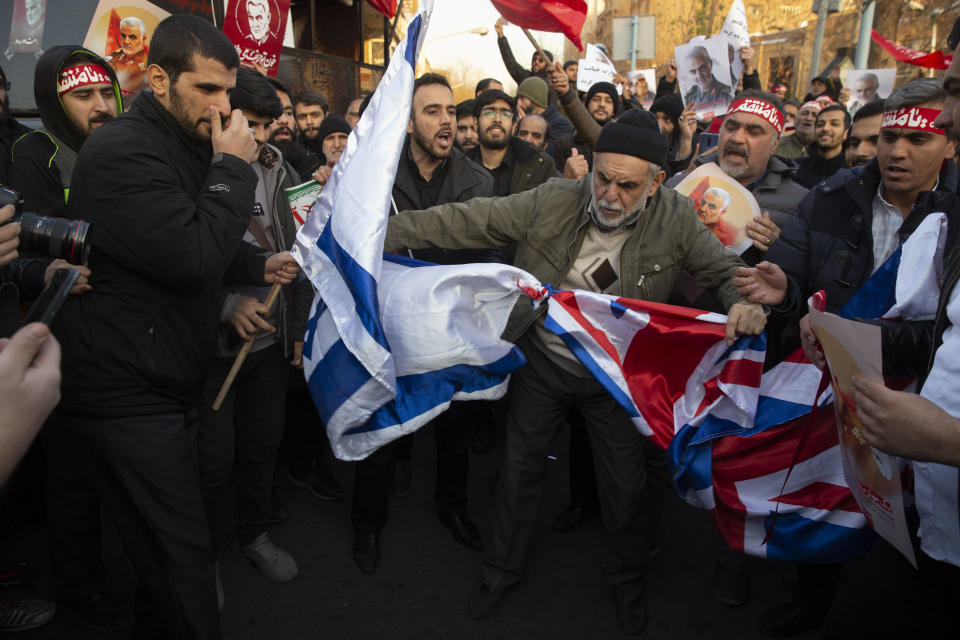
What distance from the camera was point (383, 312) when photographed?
2.59 metres

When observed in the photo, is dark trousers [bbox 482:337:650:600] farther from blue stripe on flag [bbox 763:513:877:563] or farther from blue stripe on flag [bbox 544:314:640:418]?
blue stripe on flag [bbox 763:513:877:563]

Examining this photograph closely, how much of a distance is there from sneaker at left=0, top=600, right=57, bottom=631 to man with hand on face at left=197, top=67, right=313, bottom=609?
2.35ft

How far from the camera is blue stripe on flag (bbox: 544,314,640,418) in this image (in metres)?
2.71

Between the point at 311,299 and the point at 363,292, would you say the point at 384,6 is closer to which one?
the point at 311,299

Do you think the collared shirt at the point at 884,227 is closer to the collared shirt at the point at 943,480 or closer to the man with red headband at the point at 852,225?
the man with red headband at the point at 852,225

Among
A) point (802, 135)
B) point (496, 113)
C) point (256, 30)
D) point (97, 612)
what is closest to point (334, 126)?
point (496, 113)

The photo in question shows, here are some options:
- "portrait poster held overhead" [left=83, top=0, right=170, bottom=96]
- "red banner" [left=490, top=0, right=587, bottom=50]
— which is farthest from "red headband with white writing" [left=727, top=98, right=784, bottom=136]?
"portrait poster held overhead" [left=83, top=0, right=170, bottom=96]

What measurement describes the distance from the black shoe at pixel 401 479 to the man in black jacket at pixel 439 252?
385 millimetres

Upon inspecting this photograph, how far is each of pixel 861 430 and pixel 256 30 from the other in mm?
5684

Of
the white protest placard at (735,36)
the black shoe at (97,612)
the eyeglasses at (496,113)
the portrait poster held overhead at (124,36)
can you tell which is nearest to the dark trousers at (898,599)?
the black shoe at (97,612)

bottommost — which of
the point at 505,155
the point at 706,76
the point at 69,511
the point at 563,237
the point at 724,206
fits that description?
the point at 69,511

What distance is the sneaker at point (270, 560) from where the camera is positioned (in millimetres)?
3105

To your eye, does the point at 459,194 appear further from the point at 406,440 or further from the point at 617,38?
the point at 617,38

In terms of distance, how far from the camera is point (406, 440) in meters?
4.11
